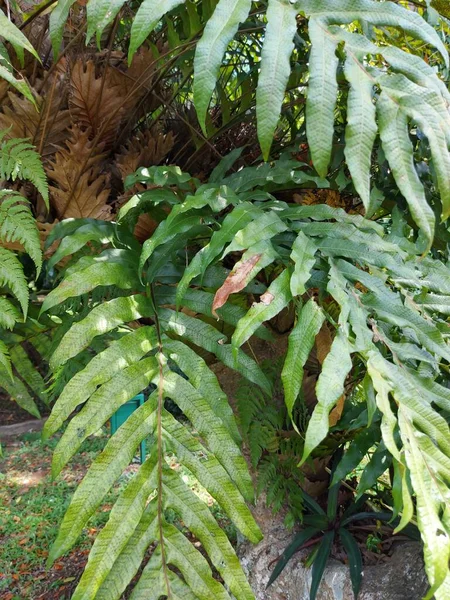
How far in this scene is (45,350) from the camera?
0.88 meters

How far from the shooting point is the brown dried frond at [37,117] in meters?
0.88

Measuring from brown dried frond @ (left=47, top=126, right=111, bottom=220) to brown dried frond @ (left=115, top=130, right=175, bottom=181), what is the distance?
5 cm

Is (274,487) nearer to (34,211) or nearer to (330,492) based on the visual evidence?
(330,492)

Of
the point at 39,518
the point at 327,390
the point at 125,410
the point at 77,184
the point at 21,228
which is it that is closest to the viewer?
the point at 327,390

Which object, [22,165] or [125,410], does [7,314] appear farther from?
[125,410]

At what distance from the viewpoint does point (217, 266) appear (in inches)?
30.2

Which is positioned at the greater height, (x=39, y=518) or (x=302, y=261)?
(x=302, y=261)

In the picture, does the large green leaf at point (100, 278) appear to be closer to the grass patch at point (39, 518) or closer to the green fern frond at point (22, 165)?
the green fern frond at point (22, 165)

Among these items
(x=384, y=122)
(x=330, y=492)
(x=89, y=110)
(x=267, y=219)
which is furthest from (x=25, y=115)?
(x=330, y=492)

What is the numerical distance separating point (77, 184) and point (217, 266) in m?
0.30

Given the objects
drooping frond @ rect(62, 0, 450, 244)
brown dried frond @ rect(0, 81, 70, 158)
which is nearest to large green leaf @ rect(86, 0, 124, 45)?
drooping frond @ rect(62, 0, 450, 244)

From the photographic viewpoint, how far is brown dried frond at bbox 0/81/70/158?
0.88 metres

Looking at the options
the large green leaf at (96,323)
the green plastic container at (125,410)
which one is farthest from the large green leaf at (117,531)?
the green plastic container at (125,410)

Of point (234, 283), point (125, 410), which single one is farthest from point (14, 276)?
point (125, 410)
